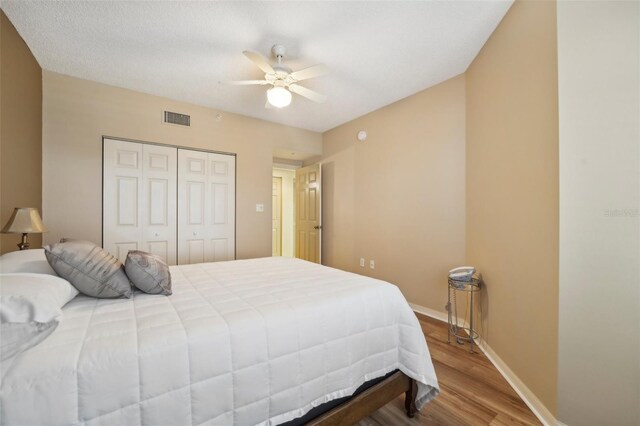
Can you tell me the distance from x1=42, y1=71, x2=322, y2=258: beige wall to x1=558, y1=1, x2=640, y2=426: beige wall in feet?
11.5

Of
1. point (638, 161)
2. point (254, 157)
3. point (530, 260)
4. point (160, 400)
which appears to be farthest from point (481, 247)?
point (254, 157)

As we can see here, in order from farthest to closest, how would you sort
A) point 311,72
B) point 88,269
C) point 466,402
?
point 311,72 < point 466,402 < point 88,269

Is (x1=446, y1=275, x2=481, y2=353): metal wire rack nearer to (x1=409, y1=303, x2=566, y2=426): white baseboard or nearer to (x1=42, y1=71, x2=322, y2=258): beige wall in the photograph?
(x1=409, y1=303, x2=566, y2=426): white baseboard

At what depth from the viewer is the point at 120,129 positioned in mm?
3045

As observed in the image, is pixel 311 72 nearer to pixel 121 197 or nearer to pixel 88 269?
pixel 88 269

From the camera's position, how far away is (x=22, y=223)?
6.10 ft

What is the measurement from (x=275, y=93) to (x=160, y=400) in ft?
7.18

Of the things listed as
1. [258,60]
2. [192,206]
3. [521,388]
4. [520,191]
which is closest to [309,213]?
[192,206]

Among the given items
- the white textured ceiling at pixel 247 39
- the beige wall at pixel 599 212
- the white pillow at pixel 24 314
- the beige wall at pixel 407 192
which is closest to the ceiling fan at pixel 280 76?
the white textured ceiling at pixel 247 39

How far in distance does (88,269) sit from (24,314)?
480mm

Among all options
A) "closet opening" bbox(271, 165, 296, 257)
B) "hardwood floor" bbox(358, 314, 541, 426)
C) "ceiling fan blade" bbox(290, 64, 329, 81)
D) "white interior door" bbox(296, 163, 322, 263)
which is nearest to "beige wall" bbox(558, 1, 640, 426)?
"hardwood floor" bbox(358, 314, 541, 426)

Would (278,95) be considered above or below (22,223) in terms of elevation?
above

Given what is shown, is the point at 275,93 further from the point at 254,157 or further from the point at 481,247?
the point at 481,247

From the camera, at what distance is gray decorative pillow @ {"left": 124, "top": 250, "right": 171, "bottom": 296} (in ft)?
4.62
